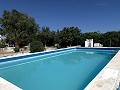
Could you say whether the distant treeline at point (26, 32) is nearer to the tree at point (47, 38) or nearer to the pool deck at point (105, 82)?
the tree at point (47, 38)

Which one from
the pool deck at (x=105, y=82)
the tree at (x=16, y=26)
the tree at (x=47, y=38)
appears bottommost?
the pool deck at (x=105, y=82)

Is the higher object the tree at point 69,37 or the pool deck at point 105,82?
the tree at point 69,37

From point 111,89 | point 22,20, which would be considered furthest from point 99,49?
point 22,20

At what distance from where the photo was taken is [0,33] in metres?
29.8

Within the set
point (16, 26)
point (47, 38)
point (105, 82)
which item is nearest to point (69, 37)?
point (47, 38)

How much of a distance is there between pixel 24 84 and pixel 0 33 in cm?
2592

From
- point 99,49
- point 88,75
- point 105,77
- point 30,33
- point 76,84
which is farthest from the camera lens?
point 30,33

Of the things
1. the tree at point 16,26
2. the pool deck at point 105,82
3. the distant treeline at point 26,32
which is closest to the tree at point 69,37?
the distant treeline at point 26,32

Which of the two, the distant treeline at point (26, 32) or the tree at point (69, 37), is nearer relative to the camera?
the tree at point (69, 37)

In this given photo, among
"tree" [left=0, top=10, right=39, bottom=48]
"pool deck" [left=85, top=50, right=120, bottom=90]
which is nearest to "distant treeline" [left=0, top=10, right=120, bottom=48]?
"tree" [left=0, top=10, right=39, bottom=48]

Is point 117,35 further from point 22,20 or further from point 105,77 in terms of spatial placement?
point 22,20

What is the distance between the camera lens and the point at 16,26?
29.7 metres

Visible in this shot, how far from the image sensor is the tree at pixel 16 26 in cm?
2941

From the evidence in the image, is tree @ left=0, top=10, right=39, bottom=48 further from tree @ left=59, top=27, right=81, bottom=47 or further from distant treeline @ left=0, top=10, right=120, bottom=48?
tree @ left=59, top=27, right=81, bottom=47
